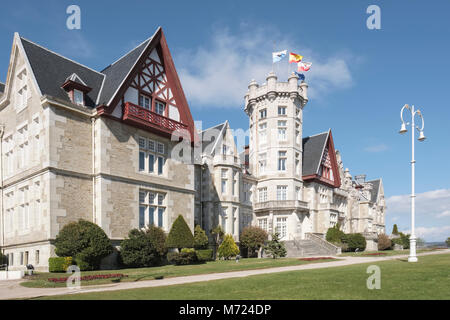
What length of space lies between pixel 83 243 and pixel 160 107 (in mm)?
12399

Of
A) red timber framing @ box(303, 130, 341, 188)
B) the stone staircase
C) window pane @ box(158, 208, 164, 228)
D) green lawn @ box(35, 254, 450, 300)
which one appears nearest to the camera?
green lawn @ box(35, 254, 450, 300)

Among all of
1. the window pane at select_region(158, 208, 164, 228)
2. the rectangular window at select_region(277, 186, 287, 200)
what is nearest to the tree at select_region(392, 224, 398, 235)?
Result: the rectangular window at select_region(277, 186, 287, 200)

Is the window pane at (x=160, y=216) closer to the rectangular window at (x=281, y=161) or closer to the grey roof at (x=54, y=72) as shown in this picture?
the grey roof at (x=54, y=72)

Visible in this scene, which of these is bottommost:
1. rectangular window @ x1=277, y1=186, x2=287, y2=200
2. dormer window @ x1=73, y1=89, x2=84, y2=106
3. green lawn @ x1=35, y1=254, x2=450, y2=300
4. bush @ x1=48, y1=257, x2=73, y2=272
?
bush @ x1=48, y1=257, x2=73, y2=272

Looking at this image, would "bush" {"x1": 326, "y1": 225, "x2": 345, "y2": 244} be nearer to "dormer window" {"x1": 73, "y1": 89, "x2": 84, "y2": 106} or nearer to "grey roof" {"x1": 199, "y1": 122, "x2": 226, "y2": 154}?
"grey roof" {"x1": 199, "y1": 122, "x2": 226, "y2": 154}

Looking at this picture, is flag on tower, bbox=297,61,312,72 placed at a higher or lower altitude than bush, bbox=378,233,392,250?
higher

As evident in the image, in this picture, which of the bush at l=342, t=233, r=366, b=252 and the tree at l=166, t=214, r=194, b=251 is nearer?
the tree at l=166, t=214, r=194, b=251

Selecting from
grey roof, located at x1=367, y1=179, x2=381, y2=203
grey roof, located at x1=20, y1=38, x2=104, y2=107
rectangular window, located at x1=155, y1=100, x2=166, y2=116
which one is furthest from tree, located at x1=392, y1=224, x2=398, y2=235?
grey roof, located at x1=20, y1=38, x2=104, y2=107

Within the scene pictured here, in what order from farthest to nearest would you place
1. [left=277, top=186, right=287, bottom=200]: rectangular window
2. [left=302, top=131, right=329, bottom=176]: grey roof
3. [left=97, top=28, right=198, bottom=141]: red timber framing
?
1. [left=302, top=131, right=329, bottom=176]: grey roof
2. [left=277, top=186, right=287, bottom=200]: rectangular window
3. [left=97, top=28, right=198, bottom=141]: red timber framing

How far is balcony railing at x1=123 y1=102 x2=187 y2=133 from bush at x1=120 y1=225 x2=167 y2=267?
24.0 ft

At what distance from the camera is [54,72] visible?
25062mm

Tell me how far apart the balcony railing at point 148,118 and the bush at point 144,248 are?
732 centimetres

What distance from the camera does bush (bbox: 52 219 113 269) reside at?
→ 2092 cm
